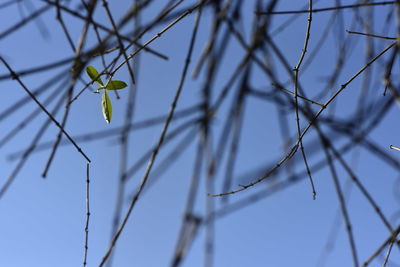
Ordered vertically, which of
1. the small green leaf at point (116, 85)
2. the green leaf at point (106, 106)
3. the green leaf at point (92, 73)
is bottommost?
the green leaf at point (106, 106)

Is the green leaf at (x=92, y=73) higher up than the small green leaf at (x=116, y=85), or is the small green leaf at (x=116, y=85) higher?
the green leaf at (x=92, y=73)

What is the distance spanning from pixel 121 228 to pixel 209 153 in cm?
33

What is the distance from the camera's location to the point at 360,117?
104 cm

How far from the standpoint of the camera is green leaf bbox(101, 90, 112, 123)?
0.75 m

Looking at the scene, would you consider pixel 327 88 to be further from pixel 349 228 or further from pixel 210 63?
pixel 349 228

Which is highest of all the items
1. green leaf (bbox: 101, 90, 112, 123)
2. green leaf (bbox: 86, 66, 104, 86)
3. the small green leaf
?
green leaf (bbox: 86, 66, 104, 86)

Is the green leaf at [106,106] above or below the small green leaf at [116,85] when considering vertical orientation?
below

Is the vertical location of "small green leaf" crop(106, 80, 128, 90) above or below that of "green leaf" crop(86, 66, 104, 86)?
below

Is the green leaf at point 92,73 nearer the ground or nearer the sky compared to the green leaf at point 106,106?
nearer the sky

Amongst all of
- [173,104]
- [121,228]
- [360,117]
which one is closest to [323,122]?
[360,117]

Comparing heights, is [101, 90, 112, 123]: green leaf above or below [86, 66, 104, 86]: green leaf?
below

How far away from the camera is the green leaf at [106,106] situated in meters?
0.75

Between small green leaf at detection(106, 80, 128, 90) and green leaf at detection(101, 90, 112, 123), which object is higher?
small green leaf at detection(106, 80, 128, 90)

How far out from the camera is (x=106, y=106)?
0.75 m
